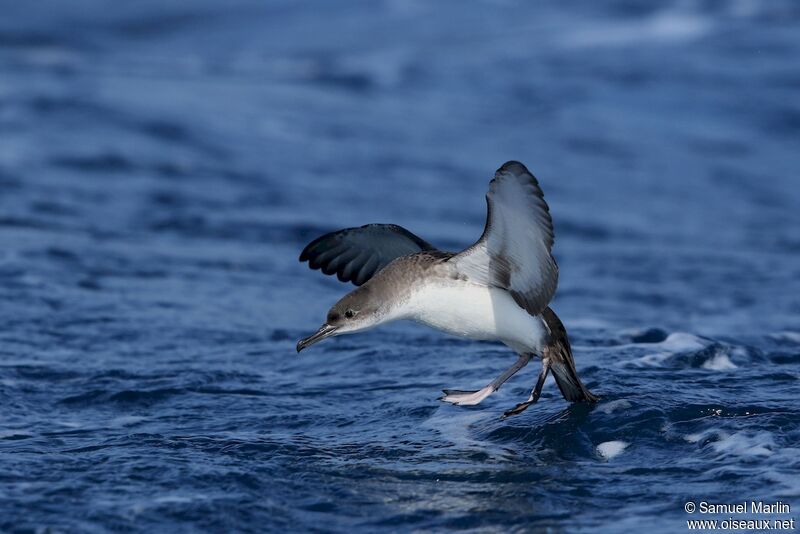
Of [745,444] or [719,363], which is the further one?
[719,363]

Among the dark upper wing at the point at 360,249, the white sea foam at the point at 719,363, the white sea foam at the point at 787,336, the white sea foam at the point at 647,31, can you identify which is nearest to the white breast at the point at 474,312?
the dark upper wing at the point at 360,249

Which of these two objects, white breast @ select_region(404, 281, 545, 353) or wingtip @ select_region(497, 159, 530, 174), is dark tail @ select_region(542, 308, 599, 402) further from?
wingtip @ select_region(497, 159, 530, 174)

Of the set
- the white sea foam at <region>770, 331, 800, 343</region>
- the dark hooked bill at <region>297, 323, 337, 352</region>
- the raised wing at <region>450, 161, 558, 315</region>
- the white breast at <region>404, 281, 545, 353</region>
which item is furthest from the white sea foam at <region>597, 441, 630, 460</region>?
the white sea foam at <region>770, 331, 800, 343</region>


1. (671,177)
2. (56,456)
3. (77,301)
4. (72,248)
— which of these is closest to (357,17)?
(671,177)

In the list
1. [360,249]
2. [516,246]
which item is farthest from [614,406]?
[360,249]

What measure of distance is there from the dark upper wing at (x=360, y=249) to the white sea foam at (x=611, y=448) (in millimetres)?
1519

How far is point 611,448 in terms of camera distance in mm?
6094

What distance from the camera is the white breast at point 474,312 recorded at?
6.23 meters

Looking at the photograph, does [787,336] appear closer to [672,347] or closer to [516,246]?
[672,347]

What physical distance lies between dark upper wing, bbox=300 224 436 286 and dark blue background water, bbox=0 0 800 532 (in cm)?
75

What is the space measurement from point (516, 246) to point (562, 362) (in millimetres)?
763

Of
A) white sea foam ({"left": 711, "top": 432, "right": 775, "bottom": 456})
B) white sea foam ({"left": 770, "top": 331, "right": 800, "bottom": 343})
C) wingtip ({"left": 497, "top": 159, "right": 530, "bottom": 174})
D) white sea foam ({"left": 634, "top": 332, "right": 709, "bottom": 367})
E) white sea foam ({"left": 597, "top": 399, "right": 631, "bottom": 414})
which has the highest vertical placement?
wingtip ({"left": 497, "top": 159, "right": 530, "bottom": 174})

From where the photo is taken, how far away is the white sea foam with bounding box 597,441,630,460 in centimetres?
603

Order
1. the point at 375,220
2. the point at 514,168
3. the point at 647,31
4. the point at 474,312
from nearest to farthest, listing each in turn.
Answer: the point at 514,168, the point at 474,312, the point at 375,220, the point at 647,31
